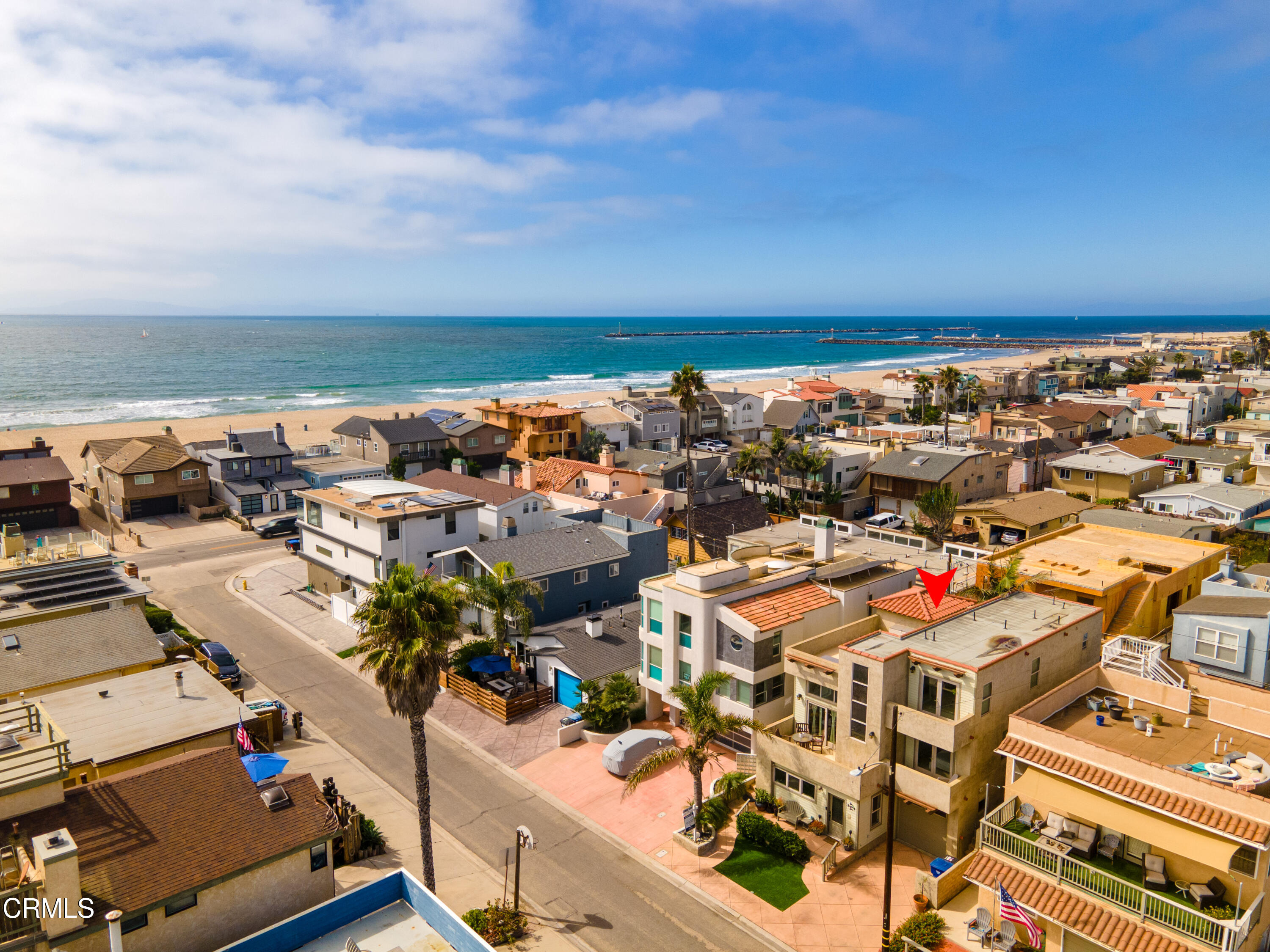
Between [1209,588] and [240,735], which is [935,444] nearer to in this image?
[1209,588]

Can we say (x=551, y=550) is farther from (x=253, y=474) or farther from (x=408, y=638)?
(x=253, y=474)

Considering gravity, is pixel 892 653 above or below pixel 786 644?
above

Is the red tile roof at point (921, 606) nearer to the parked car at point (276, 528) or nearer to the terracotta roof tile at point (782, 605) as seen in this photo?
the terracotta roof tile at point (782, 605)

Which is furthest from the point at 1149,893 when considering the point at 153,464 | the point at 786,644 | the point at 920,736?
the point at 153,464

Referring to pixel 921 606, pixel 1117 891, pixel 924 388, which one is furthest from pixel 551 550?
pixel 924 388

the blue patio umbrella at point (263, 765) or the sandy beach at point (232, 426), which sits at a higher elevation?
the sandy beach at point (232, 426)

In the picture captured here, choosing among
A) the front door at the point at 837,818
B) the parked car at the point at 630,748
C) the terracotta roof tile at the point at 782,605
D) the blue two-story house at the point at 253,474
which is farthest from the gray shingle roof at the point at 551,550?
the blue two-story house at the point at 253,474

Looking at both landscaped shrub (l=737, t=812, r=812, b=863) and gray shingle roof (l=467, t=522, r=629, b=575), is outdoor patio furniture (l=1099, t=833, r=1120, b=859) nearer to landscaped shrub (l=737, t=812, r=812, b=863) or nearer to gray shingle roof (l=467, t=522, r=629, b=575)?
landscaped shrub (l=737, t=812, r=812, b=863)
